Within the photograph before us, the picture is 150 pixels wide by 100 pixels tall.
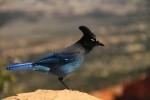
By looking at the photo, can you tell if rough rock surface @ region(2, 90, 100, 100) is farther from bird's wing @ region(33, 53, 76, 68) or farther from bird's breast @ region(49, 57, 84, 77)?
bird's wing @ region(33, 53, 76, 68)

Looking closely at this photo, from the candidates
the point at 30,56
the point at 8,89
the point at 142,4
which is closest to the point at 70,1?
the point at 142,4

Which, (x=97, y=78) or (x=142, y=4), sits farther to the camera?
(x=142, y=4)

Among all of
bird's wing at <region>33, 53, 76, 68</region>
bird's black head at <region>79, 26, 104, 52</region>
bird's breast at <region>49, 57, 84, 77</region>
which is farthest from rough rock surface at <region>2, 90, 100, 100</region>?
bird's black head at <region>79, 26, 104, 52</region>

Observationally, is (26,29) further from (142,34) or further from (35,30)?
(142,34)

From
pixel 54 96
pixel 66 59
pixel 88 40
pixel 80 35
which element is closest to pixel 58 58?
pixel 66 59

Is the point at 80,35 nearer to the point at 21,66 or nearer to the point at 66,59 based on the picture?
the point at 66,59

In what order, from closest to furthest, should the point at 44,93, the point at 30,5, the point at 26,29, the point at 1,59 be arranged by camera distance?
the point at 44,93, the point at 1,59, the point at 26,29, the point at 30,5

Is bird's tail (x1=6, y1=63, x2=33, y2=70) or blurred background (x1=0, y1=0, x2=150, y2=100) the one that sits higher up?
blurred background (x1=0, y1=0, x2=150, y2=100)
